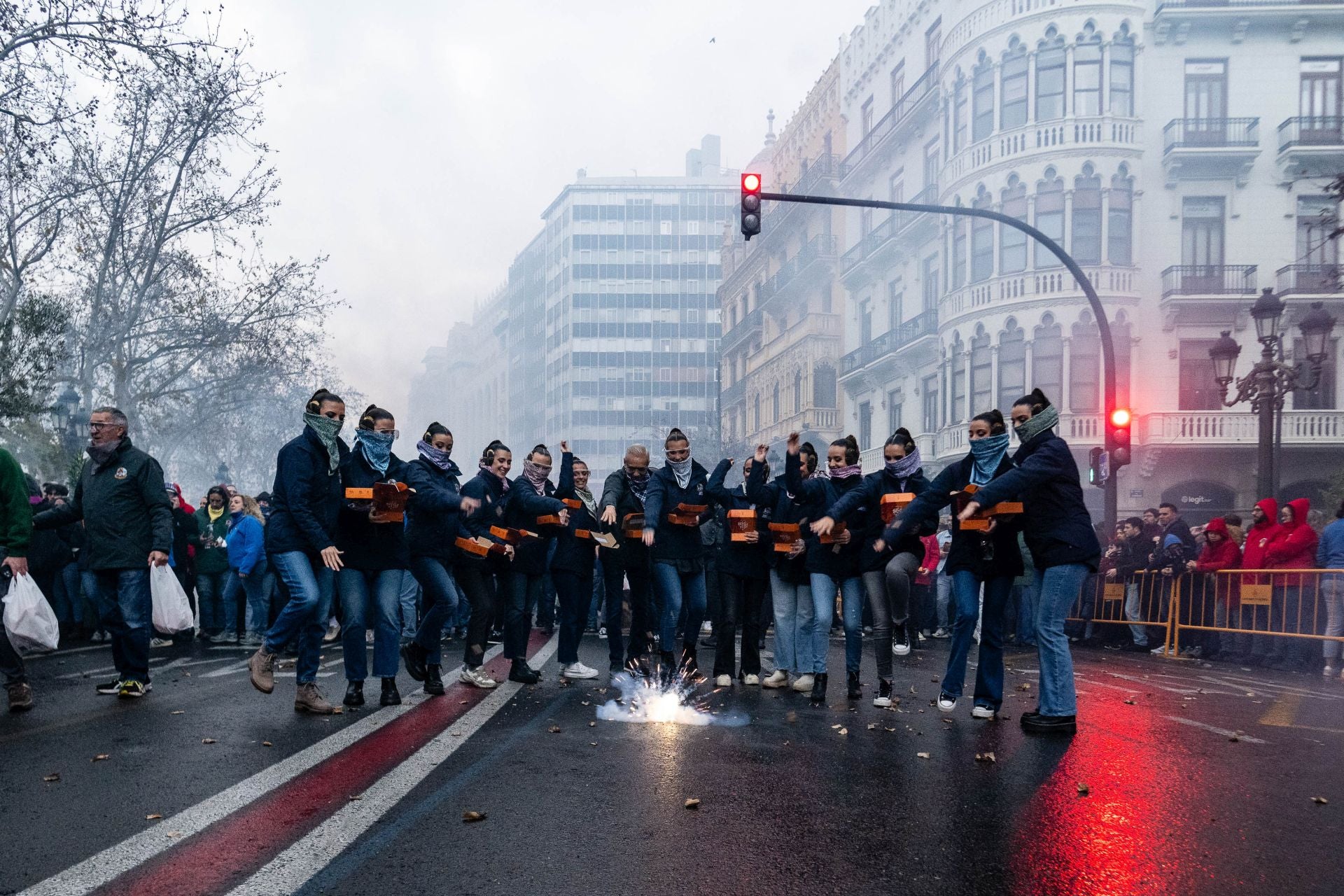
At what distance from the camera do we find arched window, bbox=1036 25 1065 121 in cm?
3045

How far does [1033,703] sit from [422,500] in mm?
4671

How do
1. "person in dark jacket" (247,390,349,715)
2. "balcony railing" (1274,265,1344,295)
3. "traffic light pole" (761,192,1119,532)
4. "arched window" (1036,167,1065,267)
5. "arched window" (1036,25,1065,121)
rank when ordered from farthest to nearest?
"arched window" (1036,25,1065,121) → "arched window" (1036,167,1065,267) → "balcony railing" (1274,265,1344,295) → "traffic light pole" (761,192,1119,532) → "person in dark jacket" (247,390,349,715)

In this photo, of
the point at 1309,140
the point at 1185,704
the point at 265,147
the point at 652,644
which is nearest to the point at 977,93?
the point at 1309,140

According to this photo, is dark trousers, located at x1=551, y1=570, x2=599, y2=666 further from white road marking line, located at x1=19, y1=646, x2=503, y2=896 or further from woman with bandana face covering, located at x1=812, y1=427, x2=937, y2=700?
white road marking line, located at x1=19, y1=646, x2=503, y2=896

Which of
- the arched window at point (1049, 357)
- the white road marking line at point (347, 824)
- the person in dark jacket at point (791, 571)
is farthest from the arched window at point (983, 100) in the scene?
the white road marking line at point (347, 824)

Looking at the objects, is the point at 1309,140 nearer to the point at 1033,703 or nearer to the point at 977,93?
the point at 977,93

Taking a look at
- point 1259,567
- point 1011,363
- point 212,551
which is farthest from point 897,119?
point 212,551

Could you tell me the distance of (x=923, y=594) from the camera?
17672 mm

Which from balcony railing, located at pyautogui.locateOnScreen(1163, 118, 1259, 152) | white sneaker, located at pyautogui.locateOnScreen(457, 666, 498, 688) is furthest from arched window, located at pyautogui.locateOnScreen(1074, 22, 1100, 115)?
white sneaker, located at pyautogui.locateOnScreen(457, 666, 498, 688)

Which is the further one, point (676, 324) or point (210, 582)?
point (676, 324)

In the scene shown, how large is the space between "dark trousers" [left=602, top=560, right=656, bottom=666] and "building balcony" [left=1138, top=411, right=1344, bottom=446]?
21920 millimetres

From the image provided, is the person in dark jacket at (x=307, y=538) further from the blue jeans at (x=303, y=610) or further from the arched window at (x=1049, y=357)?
the arched window at (x=1049, y=357)

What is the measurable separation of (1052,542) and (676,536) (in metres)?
3.18

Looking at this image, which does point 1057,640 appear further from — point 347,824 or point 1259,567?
point 1259,567
